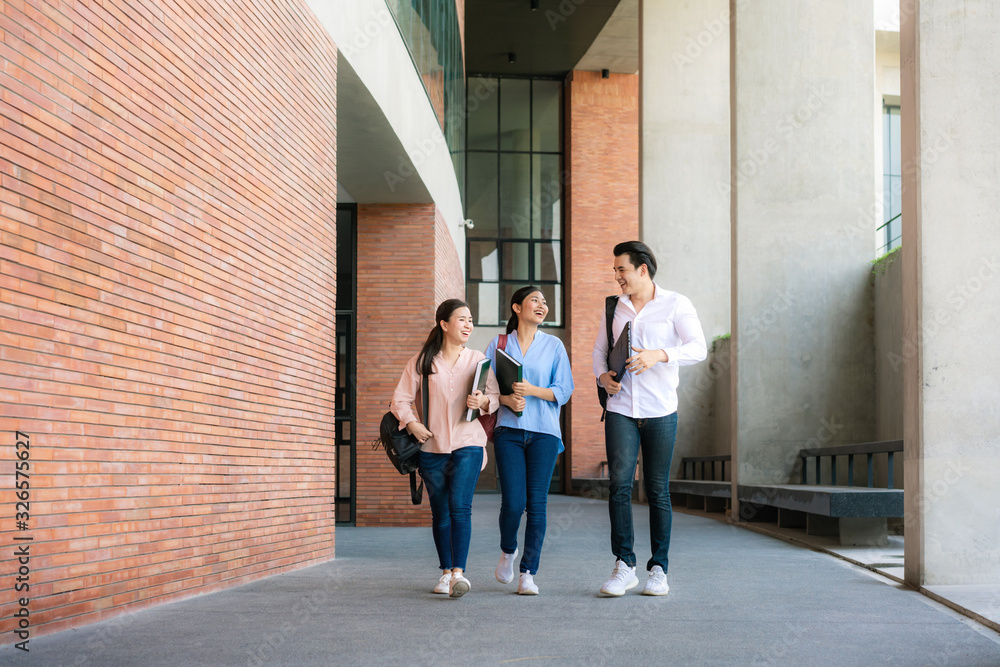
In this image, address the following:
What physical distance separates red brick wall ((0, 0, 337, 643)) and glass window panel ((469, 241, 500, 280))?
17365mm

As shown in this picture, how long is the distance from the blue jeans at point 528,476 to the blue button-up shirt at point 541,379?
6 cm

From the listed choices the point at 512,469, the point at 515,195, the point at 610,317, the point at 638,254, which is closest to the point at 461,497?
the point at 512,469

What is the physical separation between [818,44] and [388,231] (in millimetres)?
6207

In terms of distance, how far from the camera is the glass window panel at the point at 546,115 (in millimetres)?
26344

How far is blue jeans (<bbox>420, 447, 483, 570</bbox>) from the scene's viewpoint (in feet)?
17.8

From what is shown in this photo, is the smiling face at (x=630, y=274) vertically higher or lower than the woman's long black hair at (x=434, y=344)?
higher

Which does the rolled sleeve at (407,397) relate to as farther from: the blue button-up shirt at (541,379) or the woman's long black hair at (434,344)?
the blue button-up shirt at (541,379)

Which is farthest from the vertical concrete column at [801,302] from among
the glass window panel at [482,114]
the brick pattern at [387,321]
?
the glass window panel at [482,114]

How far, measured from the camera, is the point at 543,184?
85.8ft

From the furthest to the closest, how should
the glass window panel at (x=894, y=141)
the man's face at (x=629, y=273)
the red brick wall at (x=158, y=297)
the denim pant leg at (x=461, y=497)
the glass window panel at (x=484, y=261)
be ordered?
the glass window panel at (x=894, y=141), the glass window panel at (x=484, y=261), the man's face at (x=629, y=273), the denim pant leg at (x=461, y=497), the red brick wall at (x=158, y=297)

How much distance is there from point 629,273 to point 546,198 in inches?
819

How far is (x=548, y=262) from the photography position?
25734 mm

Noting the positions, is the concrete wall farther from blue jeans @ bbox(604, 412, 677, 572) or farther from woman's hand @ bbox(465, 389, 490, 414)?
woman's hand @ bbox(465, 389, 490, 414)

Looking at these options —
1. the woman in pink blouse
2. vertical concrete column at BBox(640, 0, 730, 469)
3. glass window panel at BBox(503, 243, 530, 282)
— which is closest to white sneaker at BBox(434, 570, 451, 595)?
the woman in pink blouse
